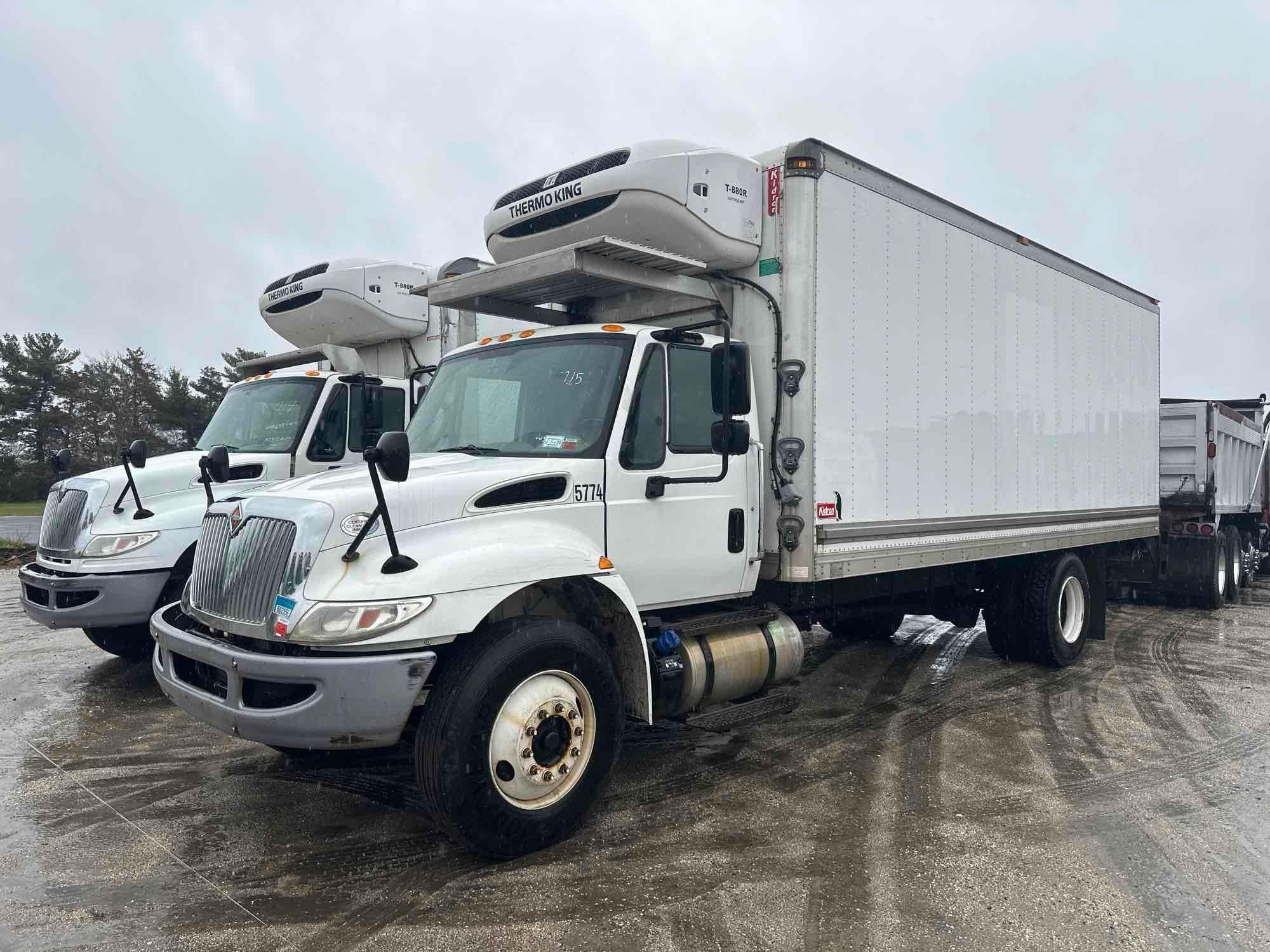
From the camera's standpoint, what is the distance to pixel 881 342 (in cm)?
617

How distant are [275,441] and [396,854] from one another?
15.9ft

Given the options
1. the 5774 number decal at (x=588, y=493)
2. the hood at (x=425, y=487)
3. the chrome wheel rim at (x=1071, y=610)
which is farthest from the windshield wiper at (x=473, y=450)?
the chrome wheel rim at (x=1071, y=610)

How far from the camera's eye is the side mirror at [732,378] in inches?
193

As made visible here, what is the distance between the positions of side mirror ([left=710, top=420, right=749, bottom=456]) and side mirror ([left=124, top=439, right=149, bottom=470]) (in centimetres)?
466

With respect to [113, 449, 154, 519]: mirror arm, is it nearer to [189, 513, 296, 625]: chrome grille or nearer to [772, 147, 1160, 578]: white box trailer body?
[189, 513, 296, 625]: chrome grille

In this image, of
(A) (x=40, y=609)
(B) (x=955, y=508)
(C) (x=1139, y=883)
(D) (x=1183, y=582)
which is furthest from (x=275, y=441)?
(D) (x=1183, y=582)

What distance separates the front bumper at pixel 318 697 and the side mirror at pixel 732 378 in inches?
85.5

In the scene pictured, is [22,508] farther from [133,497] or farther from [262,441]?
[133,497]

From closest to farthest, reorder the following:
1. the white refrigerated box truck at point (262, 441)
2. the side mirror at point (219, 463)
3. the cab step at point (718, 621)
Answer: the cab step at point (718, 621) < the side mirror at point (219, 463) < the white refrigerated box truck at point (262, 441)

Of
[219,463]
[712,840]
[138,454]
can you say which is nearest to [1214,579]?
[712,840]

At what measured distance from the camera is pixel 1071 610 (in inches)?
352

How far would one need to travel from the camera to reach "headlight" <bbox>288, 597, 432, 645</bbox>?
144 inches

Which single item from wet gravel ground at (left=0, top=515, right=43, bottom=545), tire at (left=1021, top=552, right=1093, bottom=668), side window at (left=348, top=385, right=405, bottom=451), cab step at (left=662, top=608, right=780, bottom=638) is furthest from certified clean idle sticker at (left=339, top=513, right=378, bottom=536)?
wet gravel ground at (left=0, top=515, right=43, bottom=545)

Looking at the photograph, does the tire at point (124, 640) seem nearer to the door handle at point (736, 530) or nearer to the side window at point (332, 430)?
the side window at point (332, 430)
